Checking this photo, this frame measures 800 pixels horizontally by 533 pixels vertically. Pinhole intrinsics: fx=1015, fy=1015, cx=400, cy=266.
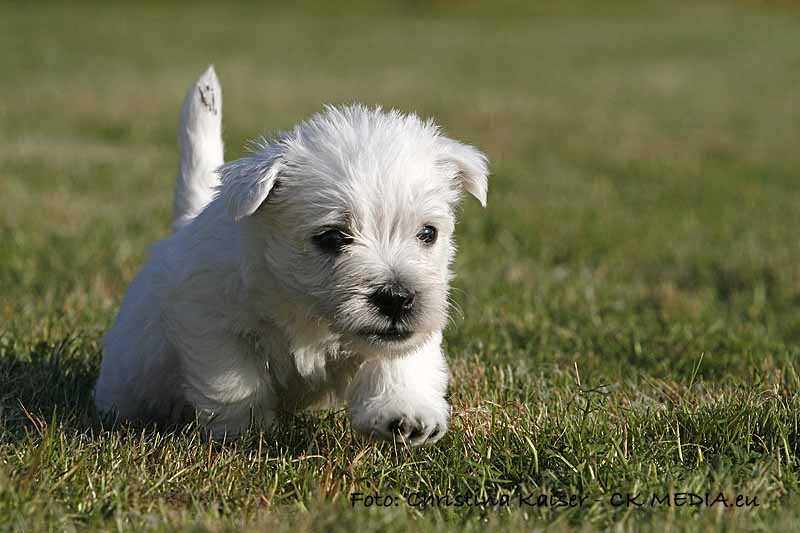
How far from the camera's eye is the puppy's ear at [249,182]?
331cm

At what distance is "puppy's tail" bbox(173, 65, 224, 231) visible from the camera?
427cm

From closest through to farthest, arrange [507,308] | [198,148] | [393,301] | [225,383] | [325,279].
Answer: [393,301] → [325,279] → [225,383] → [198,148] → [507,308]

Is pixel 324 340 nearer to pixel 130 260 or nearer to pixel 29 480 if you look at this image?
pixel 29 480

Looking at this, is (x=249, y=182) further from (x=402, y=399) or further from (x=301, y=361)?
(x=402, y=399)

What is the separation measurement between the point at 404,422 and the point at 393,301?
15.5 inches

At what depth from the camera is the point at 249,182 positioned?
3375mm

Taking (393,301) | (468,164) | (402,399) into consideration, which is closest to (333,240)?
(393,301)

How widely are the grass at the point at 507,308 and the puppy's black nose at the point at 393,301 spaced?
0.47 metres

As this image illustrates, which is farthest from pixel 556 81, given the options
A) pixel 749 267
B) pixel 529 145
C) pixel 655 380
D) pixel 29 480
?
pixel 29 480

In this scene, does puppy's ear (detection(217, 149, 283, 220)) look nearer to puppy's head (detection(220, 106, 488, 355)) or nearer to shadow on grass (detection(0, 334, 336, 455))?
puppy's head (detection(220, 106, 488, 355))

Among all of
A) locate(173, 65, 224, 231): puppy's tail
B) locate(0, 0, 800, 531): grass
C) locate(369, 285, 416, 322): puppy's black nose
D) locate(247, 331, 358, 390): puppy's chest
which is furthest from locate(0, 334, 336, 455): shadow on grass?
locate(173, 65, 224, 231): puppy's tail

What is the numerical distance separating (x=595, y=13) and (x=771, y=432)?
3201cm

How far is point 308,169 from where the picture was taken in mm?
3422

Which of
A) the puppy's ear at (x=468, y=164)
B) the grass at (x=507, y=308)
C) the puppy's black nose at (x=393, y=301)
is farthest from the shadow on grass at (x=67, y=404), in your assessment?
the puppy's ear at (x=468, y=164)
